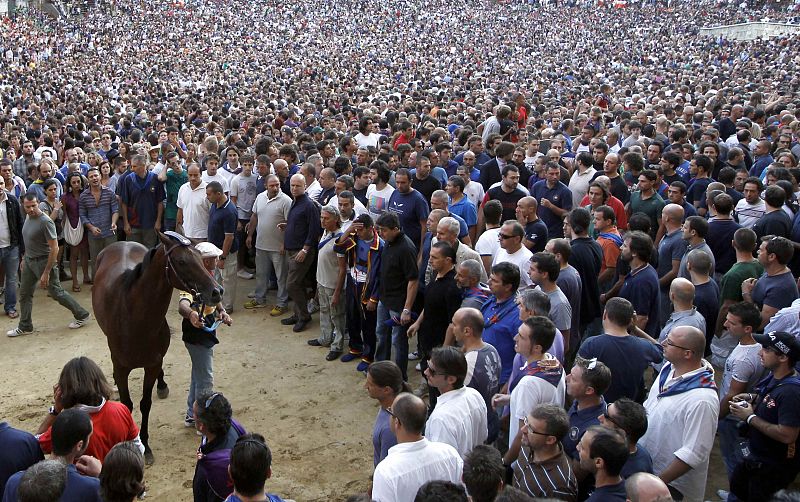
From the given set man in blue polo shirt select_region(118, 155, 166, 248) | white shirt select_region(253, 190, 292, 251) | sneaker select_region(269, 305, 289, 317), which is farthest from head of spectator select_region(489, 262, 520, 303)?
man in blue polo shirt select_region(118, 155, 166, 248)

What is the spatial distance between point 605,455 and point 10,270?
8.66 m

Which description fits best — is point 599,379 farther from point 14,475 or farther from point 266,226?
point 266,226

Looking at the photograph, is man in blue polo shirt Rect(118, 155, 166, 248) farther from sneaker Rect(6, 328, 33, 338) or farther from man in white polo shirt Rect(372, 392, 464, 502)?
man in white polo shirt Rect(372, 392, 464, 502)

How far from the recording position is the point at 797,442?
4738mm

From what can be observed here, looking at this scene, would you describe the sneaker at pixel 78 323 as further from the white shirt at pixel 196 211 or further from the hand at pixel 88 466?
the hand at pixel 88 466

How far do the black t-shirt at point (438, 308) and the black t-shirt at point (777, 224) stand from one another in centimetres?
349

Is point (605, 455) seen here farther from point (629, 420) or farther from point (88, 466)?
point (88, 466)

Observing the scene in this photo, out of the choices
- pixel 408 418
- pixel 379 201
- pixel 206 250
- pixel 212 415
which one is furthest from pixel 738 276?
pixel 212 415

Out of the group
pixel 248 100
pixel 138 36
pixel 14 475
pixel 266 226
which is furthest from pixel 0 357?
pixel 138 36

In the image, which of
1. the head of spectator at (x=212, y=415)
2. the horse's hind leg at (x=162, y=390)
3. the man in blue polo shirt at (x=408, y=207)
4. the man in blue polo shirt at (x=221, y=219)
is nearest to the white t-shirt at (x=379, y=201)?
the man in blue polo shirt at (x=408, y=207)

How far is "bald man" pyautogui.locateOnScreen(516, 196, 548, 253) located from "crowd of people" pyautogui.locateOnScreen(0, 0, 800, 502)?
0.08 feet

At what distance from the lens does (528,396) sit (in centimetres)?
478

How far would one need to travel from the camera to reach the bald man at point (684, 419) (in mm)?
4551

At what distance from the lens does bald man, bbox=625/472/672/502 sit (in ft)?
11.8
